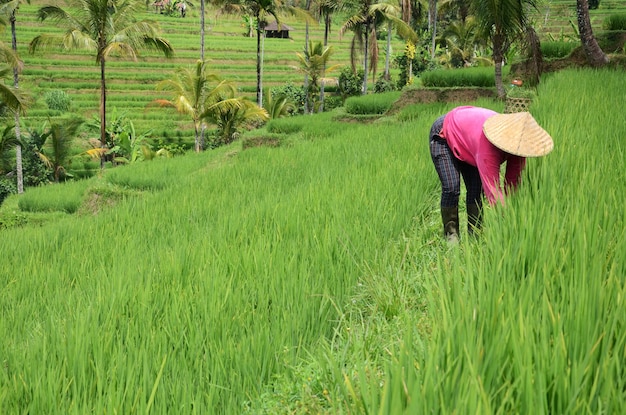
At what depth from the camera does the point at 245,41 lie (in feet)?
122

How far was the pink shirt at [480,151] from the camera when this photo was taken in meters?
2.13

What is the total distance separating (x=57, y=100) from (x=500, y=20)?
19713mm

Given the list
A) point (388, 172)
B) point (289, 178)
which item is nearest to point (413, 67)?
point (289, 178)

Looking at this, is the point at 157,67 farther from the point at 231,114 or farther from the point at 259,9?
the point at 231,114

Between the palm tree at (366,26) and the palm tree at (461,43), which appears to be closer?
the palm tree at (366,26)

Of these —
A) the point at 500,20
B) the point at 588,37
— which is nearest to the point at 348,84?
the point at 588,37

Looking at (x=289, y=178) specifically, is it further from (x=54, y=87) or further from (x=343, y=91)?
(x=54, y=87)

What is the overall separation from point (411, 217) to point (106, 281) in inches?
59.4

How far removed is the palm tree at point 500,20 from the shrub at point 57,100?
19122 mm

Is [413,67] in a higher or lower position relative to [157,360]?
higher

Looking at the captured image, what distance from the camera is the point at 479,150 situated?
2.17 meters

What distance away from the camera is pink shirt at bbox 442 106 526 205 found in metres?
2.13

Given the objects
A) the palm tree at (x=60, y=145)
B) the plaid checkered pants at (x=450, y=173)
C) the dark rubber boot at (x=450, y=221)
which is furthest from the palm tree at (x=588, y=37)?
the palm tree at (x=60, y=145)

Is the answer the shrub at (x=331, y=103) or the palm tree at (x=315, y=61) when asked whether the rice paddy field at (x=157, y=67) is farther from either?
the shrub at (x=331, y=103)
